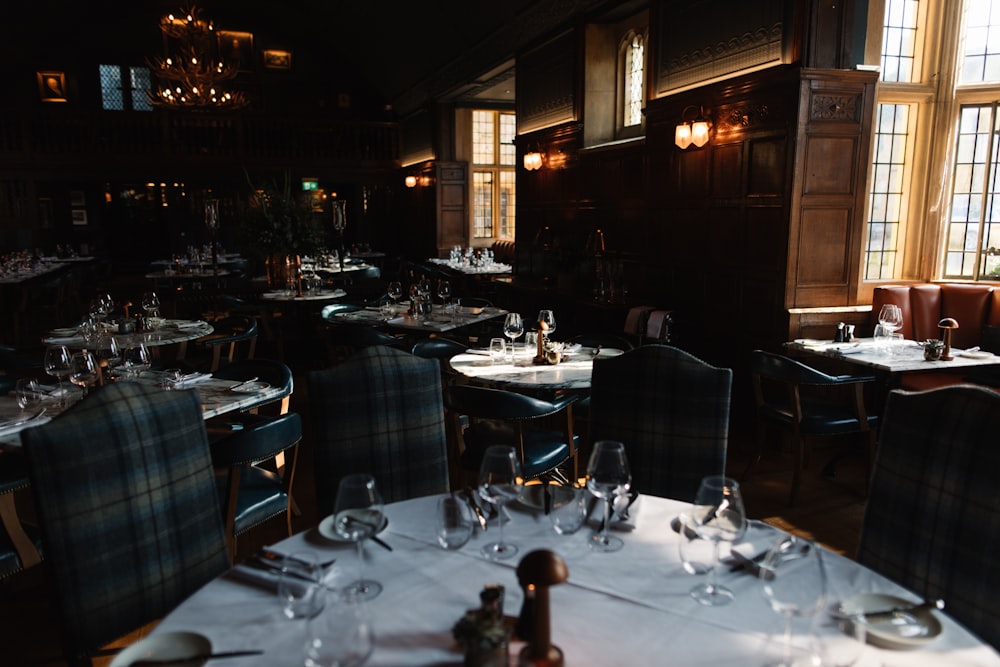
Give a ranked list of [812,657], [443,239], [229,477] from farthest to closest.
Result: [443,239] < [229,477] < [812,657]

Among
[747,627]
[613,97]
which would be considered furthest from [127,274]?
[747,627]

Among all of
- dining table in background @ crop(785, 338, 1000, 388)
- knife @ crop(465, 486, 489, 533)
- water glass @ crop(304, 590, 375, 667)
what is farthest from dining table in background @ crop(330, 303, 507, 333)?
water glass @ crop(304, 590, 375, 667)

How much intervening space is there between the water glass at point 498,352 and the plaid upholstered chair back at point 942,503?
90.0 inches

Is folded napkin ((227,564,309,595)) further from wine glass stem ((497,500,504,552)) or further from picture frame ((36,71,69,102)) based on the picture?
picture frame ((36,71,69,102))

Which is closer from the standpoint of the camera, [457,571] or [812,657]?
[812,657]

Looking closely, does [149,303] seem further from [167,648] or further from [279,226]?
[167,648]

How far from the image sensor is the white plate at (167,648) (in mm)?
1347

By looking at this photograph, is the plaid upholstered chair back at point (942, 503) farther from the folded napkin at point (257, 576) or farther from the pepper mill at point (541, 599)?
the folded napkin at point (257, 576)

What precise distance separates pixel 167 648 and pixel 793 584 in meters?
1.30

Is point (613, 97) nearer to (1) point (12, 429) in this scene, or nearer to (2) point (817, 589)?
(1) point (12, 429)

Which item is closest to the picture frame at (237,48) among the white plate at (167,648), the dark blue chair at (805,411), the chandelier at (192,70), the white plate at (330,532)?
the chandelier at (192,70)

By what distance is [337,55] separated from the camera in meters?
16.7

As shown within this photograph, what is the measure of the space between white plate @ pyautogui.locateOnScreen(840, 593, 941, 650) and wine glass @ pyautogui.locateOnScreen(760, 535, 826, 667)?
10cm

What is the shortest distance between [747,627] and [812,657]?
25cm
